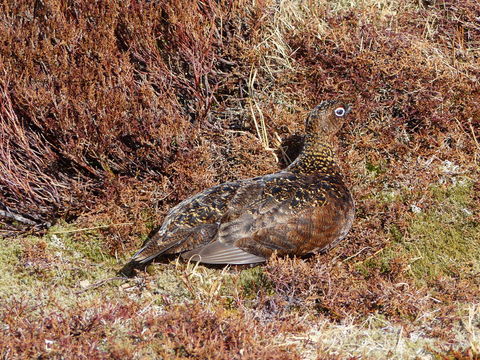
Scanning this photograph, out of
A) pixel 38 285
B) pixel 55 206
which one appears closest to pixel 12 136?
pixel 55 206

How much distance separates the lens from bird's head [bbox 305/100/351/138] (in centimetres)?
523

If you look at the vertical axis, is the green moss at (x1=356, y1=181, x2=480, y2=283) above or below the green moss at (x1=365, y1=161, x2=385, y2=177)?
below

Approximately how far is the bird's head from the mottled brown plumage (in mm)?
627

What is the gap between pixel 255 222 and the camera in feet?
14.5

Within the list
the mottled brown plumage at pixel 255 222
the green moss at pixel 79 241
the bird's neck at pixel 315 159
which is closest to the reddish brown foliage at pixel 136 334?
the mottled brown plumage at pixel 255 222

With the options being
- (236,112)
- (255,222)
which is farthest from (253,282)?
(236,112)

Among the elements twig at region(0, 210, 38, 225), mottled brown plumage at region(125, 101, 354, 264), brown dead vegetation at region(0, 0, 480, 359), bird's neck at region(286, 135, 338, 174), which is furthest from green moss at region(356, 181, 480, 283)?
twig at region(0, 210, 38, 225)

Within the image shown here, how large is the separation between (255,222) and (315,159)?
1.03 meters

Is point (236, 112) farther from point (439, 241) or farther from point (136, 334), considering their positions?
point (136, 334)

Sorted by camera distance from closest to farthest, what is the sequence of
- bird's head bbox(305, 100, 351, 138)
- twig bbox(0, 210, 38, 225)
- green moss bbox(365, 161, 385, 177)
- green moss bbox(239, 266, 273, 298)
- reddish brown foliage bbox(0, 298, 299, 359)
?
reddish brown foliage bbox(0, 298, 299, 359) → green moss bbox(239, 266, 273, 298) → twig bbox(0, 210, 38, 225) → bird's head bbox(305, 100, 351, 138) → green moss bbox(365, 161, 385, 177)

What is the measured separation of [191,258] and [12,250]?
1.69 m

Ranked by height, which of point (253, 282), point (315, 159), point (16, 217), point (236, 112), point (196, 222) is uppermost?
point (236, 112)

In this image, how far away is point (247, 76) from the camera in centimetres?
588

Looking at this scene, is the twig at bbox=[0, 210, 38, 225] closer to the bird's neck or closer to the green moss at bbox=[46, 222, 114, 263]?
the green moss at bbox=[46, 222, 114, 263]
